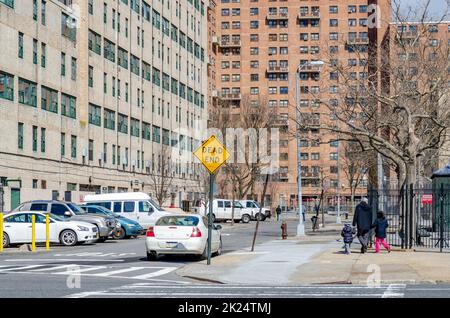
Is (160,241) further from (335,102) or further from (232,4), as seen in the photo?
(232,4)

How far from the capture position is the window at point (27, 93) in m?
51.0

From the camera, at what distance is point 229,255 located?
2614 centimetres

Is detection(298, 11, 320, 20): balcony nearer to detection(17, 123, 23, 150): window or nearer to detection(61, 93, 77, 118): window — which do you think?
detection(61, 93, 77, 118): window

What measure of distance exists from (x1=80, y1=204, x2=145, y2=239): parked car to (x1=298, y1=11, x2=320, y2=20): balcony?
318 feet

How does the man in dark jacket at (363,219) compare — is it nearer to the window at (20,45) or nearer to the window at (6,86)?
the window at (6,86)

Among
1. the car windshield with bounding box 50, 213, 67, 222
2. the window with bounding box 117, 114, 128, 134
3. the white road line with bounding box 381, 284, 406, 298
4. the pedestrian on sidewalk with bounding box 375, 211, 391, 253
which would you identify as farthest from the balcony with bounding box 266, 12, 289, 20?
the white road line with bounding box 381, 284, 406, 298

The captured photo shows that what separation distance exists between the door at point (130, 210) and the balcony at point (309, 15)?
94127 mm

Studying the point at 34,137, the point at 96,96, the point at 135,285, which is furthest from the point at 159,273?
the point at 96,96

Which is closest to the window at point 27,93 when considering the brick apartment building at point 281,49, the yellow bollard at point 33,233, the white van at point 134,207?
the white van at point 134,207

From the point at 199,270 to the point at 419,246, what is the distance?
1165 cm

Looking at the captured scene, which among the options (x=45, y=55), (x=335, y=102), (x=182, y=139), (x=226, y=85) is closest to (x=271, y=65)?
(x=226, y=85)

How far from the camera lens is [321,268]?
20.7 m

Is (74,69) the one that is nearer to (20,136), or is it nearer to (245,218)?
(20,136)

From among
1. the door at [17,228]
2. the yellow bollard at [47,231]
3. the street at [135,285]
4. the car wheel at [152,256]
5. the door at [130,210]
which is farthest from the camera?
the door at [130,210]
